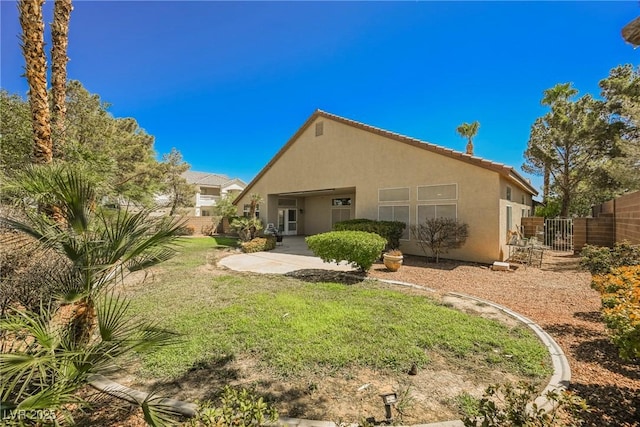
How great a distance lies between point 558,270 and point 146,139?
2990 cm

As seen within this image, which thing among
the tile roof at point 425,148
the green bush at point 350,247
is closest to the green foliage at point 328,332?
the green bush at point 350,247

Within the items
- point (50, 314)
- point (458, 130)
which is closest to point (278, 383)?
point (50, 314)

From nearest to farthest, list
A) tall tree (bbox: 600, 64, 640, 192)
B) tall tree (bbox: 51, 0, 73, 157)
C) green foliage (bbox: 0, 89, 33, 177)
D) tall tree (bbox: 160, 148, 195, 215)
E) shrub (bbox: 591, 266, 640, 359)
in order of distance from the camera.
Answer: shrub (bbox: 591, 266, 640, 359), tall tree (bbox: 51, 0, 73, 157), green foliage (bbox: 0, 89, 33, 177), tall tree (bbox: 600, 64, 640, 192), tall tree (bbox: 160, 148, 195, 215)

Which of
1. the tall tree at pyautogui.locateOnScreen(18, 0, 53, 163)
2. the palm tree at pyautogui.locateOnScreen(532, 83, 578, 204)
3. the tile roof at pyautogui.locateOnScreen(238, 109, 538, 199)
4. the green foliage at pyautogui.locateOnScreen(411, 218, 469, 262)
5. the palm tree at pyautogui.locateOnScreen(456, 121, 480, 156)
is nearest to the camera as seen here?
the tall tree at pyautogui.locateOnScreen(18, 0, 53, 163)

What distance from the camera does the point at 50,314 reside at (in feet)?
8.69

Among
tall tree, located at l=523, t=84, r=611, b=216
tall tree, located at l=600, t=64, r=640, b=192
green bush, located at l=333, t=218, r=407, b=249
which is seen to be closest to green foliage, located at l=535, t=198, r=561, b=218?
tall tree, located at l=523, t=84, r=611, b=216

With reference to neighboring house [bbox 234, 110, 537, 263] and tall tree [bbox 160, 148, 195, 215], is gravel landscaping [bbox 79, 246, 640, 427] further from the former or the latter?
tall tree [bbox 160, 148, 195, 215]

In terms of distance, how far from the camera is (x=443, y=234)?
36.6 ft

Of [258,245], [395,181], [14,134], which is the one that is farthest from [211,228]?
[395,181]

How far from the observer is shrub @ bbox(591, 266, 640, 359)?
8.27ft

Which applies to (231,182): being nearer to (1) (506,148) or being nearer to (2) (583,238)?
(1) (506,148)

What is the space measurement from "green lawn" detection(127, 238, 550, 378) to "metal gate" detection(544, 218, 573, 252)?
14.0 m

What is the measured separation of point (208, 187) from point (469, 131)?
33.1 metres

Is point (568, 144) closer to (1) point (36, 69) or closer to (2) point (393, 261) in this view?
(2) point (393, 261)
